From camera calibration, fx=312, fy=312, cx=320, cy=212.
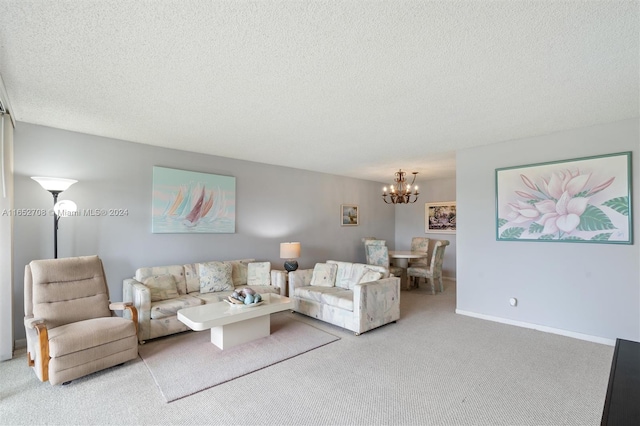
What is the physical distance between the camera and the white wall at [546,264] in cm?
345

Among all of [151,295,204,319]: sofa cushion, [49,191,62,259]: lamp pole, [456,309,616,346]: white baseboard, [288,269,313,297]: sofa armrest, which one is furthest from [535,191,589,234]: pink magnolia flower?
[49,191,62,259]: lamp pole

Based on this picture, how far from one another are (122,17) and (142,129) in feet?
7.34

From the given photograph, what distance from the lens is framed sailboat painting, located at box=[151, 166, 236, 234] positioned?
14.7ft

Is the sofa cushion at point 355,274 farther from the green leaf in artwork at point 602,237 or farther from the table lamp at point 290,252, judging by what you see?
the green leaf in artwork at point 602,237

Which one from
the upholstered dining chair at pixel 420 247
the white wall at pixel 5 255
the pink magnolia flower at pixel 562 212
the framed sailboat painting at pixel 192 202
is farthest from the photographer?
the upholstered dining chair at pixel 420 247

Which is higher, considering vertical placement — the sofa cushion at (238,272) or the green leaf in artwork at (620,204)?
the green leaf in artwork at (620,204)

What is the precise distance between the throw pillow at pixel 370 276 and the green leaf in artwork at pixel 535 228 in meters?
2.03

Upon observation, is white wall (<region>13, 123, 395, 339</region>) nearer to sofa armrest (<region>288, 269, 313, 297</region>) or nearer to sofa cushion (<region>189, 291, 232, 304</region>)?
sofa cushion (<region>189, 291, 232, 304</region>)

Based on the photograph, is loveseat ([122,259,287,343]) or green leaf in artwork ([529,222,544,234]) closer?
loveseat ([122,259,287,343])

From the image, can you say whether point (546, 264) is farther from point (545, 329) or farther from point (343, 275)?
point (343, 275)

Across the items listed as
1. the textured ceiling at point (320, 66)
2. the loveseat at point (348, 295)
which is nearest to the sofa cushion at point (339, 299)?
the loveseat at point (348, 295)

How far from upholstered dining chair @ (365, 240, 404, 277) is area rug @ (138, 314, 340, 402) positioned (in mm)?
2657

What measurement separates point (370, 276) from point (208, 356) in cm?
231

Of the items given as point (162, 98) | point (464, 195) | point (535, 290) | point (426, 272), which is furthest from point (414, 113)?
point (426, 272)
